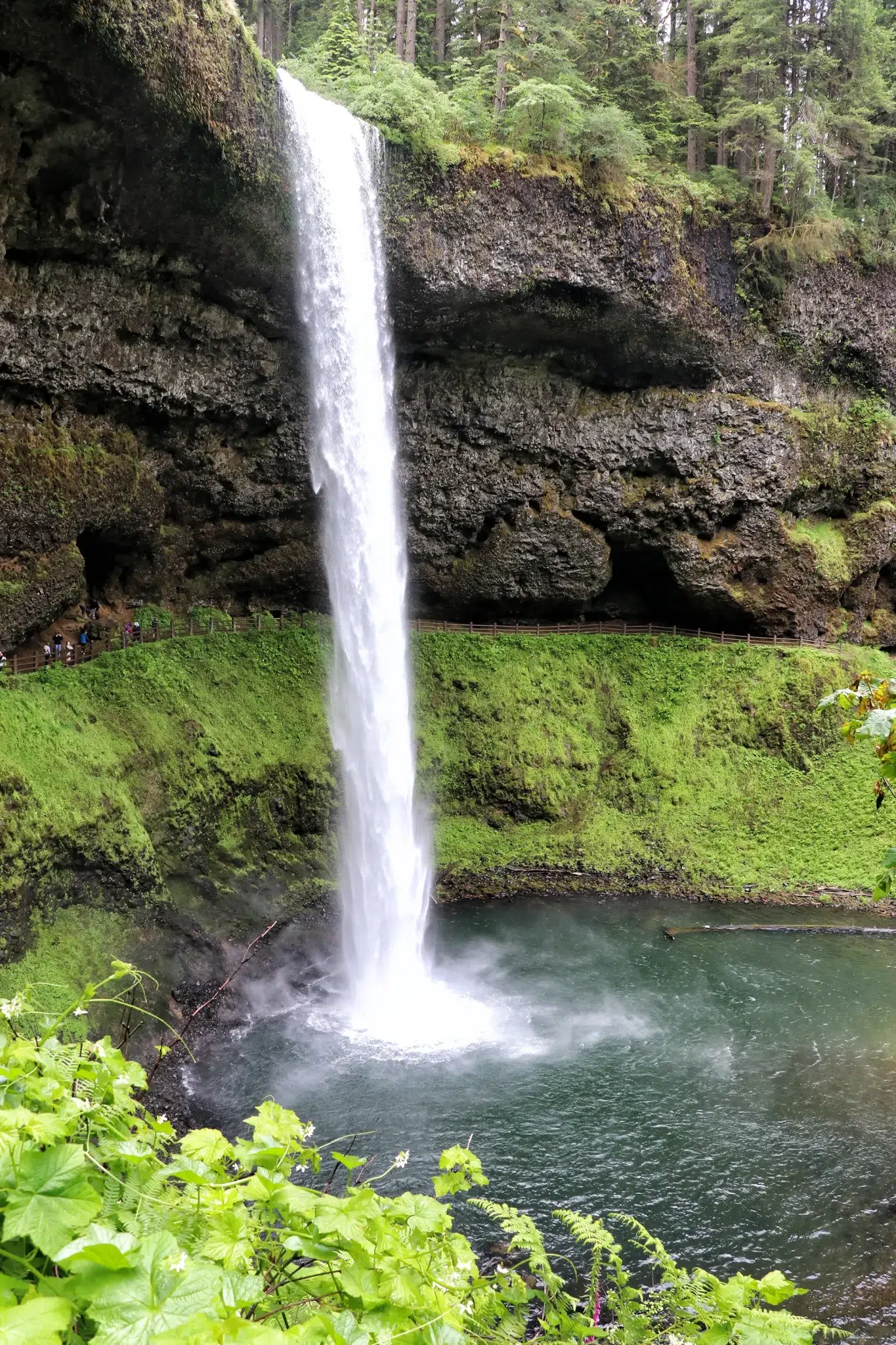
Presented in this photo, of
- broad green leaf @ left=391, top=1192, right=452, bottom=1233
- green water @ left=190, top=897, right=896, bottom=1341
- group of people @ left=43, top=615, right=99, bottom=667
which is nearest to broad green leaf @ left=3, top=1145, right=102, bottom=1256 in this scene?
broad green leaf @ left=391, top=1192, right=452, bottom=1233

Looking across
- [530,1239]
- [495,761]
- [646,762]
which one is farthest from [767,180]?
[530,1239]

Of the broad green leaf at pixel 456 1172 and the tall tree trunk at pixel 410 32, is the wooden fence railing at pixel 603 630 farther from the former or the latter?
the broad green leaf at pixel 456 1172

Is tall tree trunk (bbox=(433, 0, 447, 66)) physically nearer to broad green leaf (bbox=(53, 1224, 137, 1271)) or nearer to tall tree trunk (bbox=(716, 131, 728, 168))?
tall tree trunk (bbox=(716, 131, 728, 168))

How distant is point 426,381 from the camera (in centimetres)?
2789

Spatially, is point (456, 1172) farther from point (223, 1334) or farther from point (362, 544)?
point (362, 544)

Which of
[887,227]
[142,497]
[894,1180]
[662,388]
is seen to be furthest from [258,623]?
[887,227]

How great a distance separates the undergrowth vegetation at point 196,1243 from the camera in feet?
8.32

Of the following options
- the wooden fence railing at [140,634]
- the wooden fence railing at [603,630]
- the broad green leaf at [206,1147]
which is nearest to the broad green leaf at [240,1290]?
the broad green leaf at [206,1147]

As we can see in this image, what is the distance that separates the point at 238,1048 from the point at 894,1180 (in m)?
11.1

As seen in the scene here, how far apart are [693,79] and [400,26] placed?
10598mm

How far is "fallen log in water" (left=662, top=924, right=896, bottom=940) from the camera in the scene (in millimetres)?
23234

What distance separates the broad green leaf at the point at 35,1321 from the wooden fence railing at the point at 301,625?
20839 millimetres

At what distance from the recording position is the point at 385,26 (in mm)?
36594

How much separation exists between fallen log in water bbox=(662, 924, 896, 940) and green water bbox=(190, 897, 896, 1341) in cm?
53
